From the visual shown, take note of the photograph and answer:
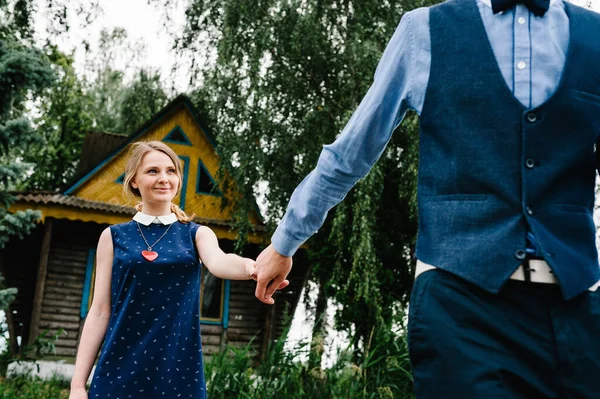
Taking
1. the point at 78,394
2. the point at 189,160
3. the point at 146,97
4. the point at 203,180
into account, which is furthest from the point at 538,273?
the point at 146,97

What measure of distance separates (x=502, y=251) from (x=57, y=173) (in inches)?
951

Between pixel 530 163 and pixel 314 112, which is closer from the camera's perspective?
pixel 530 163

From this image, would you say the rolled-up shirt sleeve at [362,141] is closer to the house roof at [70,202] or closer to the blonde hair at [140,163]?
the blonde hair at [140,163]

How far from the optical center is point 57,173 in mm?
24016

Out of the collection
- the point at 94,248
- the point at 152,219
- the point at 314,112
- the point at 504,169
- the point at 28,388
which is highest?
the point at 314,112

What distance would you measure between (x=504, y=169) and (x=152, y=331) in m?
1.69

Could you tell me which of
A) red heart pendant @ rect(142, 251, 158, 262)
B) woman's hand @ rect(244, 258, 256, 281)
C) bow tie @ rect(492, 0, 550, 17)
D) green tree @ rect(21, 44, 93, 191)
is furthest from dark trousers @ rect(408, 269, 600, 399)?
green tree @ rect(21, 44, 93, 191)

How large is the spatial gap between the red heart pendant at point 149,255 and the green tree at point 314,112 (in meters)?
8.58

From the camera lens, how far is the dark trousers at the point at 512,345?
4.61ft

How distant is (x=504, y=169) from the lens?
1.51m

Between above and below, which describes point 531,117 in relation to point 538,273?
above

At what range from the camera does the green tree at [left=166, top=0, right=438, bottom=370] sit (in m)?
11.7

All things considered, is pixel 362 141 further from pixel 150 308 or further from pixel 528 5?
pixel 150 308

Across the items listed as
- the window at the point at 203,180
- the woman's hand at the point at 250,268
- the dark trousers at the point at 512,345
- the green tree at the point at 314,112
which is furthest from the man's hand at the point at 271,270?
the window at the point at 203,180
